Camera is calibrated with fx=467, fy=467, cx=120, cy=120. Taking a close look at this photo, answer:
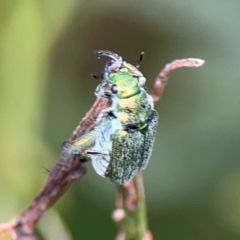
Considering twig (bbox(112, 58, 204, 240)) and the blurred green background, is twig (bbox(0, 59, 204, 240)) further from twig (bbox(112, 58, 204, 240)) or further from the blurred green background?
the blurred green background

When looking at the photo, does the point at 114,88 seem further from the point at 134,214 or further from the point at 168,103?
the point at 168,103

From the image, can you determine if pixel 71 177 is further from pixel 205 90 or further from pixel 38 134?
pixel 205 90

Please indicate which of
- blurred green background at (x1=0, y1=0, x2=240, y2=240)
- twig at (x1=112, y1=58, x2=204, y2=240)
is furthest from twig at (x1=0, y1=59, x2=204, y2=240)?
blurred green background at (x1=0, y1=0, x2=240, y2=240)

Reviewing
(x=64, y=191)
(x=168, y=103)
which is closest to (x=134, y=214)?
(x=64, y=191)

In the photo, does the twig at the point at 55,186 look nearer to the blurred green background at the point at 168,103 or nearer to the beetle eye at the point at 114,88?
the beetle eye at the point at 114,88

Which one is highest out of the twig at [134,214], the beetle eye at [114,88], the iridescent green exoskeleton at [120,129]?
the beetle eye at [114,88]

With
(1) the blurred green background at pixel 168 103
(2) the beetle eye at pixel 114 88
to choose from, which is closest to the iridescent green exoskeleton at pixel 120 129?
(2) the beetle eye at pixel 114 88
